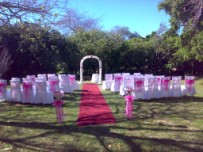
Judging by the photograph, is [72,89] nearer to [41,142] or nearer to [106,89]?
[106,89]

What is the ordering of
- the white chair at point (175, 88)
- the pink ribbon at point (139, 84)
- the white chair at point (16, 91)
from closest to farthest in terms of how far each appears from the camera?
the white chair at point (16, 91) < the pink ribbon at point (139, 84) < the white chair at point (175, 88)

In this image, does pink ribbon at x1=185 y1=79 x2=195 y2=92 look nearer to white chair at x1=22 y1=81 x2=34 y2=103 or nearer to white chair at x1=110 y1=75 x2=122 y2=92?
white chair at x1=110 y1=75 x2=122 y2=92

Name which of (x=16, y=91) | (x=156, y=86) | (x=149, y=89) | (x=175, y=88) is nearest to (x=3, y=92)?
(x=16, y=91)

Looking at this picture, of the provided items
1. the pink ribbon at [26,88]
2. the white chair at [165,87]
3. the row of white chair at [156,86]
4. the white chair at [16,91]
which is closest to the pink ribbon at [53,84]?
the white chair at [16,91]

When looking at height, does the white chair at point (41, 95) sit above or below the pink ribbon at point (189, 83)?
below

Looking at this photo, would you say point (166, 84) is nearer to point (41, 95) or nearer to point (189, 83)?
point (189, 83)

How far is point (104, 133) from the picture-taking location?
24.7ft

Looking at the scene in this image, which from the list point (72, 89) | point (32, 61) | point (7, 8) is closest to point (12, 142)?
point (7, 8)

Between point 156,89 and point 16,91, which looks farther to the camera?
point 156,89

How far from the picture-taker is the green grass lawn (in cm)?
648

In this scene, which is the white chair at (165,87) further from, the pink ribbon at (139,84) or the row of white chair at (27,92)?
the row of white chair at (27,92)

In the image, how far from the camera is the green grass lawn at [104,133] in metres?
6.48

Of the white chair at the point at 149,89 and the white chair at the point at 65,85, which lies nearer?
the white chair at the point at 149,89

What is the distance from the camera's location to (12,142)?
6.84 meters
